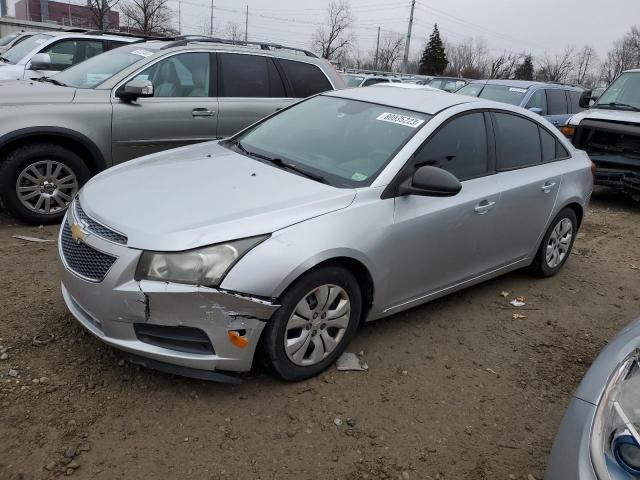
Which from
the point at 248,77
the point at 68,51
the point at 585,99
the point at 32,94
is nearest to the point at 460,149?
the point at 248,77

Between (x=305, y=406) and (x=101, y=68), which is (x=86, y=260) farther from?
(x=101, y=68)

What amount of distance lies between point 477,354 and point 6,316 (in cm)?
309

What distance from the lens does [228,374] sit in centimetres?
296

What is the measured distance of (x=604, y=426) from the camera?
1.83 meters

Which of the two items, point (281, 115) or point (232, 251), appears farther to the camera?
point (281, 115)

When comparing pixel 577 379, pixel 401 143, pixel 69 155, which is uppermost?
pixel 401 143

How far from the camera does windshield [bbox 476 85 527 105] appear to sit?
10328mm

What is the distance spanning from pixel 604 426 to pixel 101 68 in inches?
231

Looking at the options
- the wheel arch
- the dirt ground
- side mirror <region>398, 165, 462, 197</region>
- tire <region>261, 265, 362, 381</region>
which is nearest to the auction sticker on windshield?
side mirror <region>398, 165, 462, 197</region>

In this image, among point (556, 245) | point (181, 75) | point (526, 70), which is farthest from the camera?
point (526, 70)

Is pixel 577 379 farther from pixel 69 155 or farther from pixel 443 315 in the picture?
pixel 69 155

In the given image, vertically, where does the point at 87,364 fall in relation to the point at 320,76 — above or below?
below

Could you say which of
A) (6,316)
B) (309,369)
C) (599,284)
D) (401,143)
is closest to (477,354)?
(309,369)

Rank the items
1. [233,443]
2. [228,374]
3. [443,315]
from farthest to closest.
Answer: [443,315] → [228,374] → [233,443]
